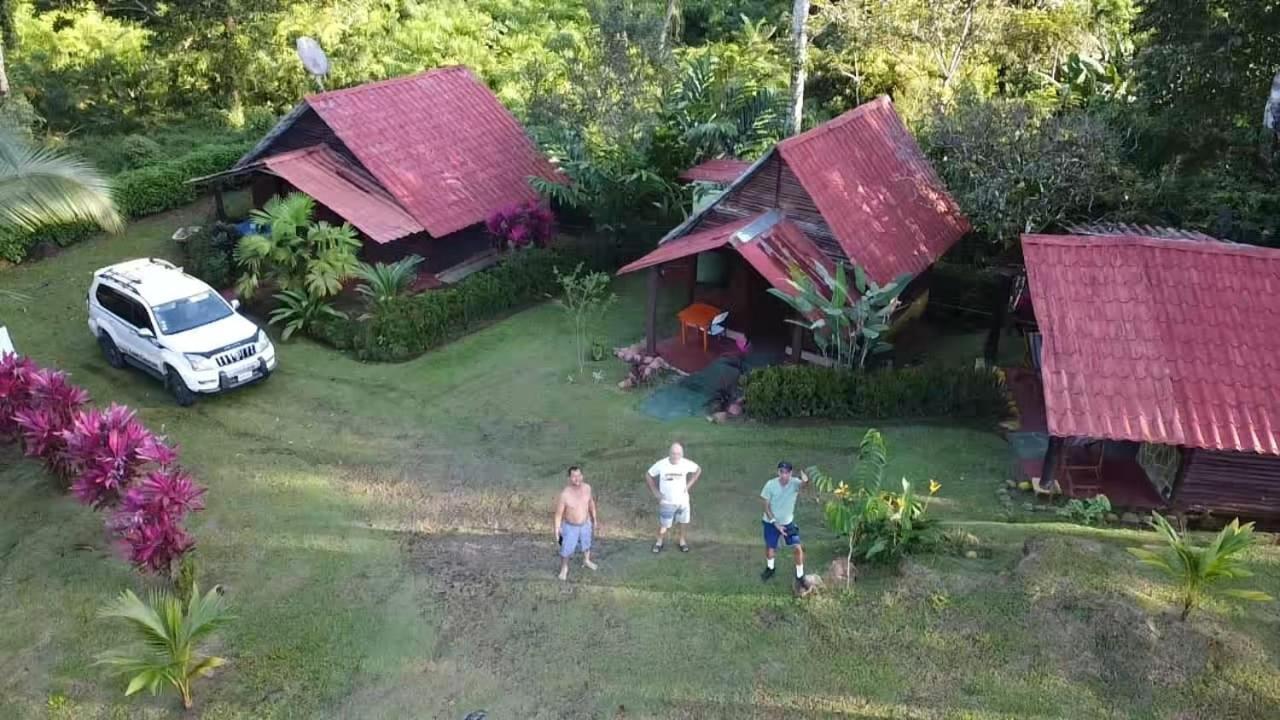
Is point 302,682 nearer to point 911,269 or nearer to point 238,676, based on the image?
point 238,676

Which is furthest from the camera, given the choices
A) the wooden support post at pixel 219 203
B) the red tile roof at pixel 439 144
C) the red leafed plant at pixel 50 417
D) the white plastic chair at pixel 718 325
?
the wooden support post at pixel 219 203

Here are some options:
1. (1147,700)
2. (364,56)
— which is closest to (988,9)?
(364,56)

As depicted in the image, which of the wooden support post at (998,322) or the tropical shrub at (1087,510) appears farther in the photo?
the wooden support post at (998,322)

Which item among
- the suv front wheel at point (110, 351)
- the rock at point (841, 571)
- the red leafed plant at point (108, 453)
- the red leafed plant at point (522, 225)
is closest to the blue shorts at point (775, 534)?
the rock at point (841, 571)

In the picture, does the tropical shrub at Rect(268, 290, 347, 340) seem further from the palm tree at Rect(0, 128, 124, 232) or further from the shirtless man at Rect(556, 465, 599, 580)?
the shirtless man at Rect(556, 465, 599, 580)

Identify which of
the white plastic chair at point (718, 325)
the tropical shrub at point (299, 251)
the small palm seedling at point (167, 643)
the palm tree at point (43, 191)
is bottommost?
the small palm seedling at point (167, 643)

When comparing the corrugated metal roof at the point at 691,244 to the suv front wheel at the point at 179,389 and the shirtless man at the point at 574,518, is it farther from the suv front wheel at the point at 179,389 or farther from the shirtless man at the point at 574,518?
the suv front wheel at the point at 179,389

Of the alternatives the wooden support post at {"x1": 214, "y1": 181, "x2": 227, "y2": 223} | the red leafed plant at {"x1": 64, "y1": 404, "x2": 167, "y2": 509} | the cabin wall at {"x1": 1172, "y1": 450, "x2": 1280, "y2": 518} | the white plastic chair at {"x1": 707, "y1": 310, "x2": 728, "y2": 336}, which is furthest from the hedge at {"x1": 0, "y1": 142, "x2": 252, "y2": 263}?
the cabin wall at {"x1": 1172, "y1": 450, "x2": 1280, "y2": 518}
